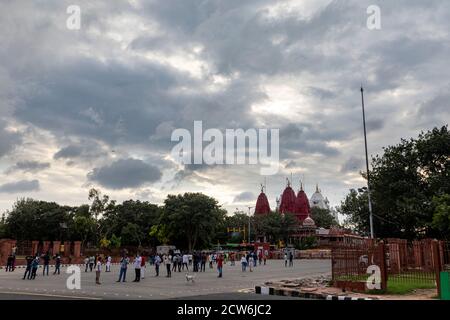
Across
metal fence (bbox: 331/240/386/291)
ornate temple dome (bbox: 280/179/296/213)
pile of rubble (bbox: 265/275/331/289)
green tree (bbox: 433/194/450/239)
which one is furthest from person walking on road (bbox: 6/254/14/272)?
ornate temple dome (bbox: 280/179/296/213)

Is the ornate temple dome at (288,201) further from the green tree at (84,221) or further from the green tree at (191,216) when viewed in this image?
the green tree at (84,221)

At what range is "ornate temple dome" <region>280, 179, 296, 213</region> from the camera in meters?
110

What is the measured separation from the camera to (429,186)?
1512 inches

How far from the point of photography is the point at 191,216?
68.6 meters

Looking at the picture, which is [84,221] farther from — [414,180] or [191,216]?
[414,180]

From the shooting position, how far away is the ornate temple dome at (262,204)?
112519mm

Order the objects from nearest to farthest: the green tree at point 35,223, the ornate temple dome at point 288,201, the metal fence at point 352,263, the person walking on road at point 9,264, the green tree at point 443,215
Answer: the metal fence at point 352,263 → the green tree at point 443,215 → the person walking on road at point 9,264 → the green tree at point 35,223 → the ornate temple dome at point 288,201

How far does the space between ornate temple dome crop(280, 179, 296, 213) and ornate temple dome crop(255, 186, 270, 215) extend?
12.6 ft

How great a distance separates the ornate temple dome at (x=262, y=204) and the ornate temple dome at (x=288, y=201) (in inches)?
151

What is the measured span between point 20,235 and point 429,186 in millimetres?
66969

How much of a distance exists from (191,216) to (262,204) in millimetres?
48042

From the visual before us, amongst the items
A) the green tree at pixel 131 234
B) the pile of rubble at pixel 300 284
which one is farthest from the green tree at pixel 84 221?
the pile of rubble at pixel 300 284
